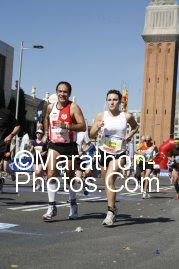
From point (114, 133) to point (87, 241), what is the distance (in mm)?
2363

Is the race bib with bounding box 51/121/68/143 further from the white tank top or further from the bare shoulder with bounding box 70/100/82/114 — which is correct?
the white tank top

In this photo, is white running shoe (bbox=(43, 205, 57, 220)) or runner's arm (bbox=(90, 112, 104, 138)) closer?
white running shoe (bbox=(43, 205, 57, 220))

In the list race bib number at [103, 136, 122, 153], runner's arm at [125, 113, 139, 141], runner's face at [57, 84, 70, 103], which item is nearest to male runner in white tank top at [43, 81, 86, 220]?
runner's face at [57, 84, 70, 103]

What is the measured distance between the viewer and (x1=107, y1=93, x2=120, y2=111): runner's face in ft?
26.5

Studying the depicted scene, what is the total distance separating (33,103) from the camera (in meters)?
107

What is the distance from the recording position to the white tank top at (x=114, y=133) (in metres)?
8.05

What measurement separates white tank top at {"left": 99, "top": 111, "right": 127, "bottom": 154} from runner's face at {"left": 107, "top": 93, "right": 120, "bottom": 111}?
0.41 ft

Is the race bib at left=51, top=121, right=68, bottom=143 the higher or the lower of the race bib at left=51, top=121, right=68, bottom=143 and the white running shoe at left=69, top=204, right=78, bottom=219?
the higher

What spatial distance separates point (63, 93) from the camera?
8094mm

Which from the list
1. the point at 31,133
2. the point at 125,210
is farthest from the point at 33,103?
the point at 125,210

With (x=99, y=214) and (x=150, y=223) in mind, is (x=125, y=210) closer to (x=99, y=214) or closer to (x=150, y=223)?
(x=99, y=214)

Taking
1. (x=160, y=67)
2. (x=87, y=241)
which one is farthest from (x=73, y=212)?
(x=160, y=67)

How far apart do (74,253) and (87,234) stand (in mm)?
1319

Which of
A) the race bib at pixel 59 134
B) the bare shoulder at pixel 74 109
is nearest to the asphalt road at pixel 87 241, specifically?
the race bib at pixel 59 134
